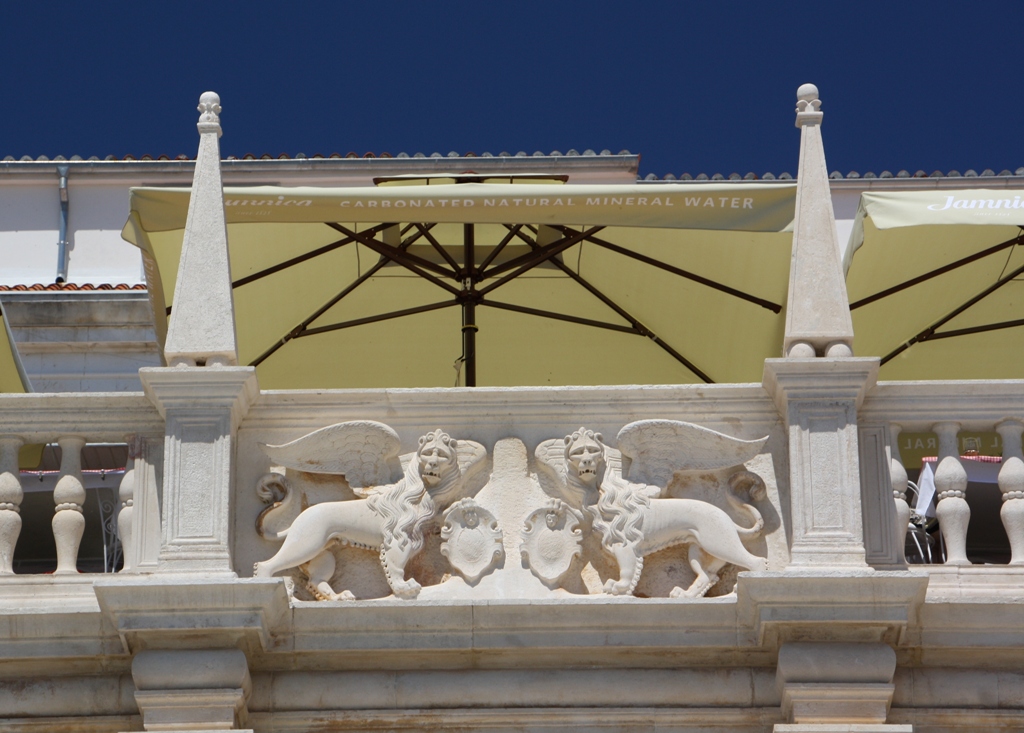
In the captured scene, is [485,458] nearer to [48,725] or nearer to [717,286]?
[48,725]

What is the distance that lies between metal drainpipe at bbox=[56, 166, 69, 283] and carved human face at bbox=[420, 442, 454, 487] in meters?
13.4

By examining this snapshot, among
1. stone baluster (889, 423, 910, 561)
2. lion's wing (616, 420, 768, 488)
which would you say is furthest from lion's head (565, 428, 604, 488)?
stone baluster (889, 423, 910, 561)

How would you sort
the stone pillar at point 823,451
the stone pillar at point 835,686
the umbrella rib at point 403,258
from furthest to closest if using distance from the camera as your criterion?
1. the umbrella rib at point 403,258
2. the stone pillar at point 823,451
3. the stone pillar at point 835,686

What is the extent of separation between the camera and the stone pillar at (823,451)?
10477mm

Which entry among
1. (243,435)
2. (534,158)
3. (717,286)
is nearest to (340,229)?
(717,286)

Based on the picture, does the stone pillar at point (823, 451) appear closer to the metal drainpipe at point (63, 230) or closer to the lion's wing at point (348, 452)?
the lion's wing at point (348, 452)

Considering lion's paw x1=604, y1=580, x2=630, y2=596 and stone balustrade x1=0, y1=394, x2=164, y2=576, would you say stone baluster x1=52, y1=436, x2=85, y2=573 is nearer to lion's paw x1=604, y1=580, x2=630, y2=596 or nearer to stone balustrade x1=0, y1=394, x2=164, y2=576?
stone balustrade x1=0, y1=394, x2=164, y2=576

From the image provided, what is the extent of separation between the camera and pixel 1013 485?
10.8 meters

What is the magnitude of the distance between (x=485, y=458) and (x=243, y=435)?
1.46 metres

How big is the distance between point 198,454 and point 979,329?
800cm

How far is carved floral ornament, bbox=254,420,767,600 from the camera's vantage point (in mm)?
10664

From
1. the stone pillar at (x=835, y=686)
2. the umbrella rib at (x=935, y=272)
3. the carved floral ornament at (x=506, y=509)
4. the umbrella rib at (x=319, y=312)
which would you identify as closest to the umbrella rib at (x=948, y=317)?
the umbrella rib at (x=935, y=272)

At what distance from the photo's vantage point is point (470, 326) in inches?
610

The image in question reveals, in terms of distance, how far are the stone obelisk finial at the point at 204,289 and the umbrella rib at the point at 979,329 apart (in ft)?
23.6
